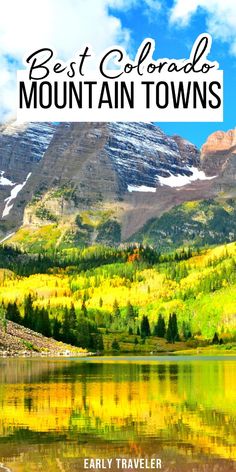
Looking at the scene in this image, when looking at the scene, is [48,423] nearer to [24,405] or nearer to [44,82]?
[24,405]

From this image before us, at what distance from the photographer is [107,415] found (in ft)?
174

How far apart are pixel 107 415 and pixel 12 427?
8891 mm

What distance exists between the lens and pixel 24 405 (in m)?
59.2

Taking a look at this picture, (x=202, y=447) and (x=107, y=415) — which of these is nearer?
(x=202, y=447)

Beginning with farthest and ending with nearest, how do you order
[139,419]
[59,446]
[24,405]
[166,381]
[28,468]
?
1. [166,381]
2. [24,405]
3. [139,419]
4. [59,446]
5. [28,468]

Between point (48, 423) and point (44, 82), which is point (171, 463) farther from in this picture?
point (44, 82)

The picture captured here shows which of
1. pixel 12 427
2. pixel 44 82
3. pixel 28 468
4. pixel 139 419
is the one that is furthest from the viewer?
pixel 44 82

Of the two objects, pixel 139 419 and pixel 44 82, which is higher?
pixel 44 82

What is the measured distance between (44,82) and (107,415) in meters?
88.9

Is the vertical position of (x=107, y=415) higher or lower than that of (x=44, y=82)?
lower

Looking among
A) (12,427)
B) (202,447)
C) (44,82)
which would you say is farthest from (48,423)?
(44,82)

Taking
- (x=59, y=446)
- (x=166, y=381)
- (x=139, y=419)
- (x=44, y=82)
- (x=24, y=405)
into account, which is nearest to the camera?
(x=59, y=446)

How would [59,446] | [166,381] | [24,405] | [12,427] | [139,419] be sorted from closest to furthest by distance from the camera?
1. [59,446]
2. [12,427]
3. [139,419]
4. [24,405]
5. [166,381]

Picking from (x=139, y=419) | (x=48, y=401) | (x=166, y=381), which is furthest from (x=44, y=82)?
(x=139, y=419)
